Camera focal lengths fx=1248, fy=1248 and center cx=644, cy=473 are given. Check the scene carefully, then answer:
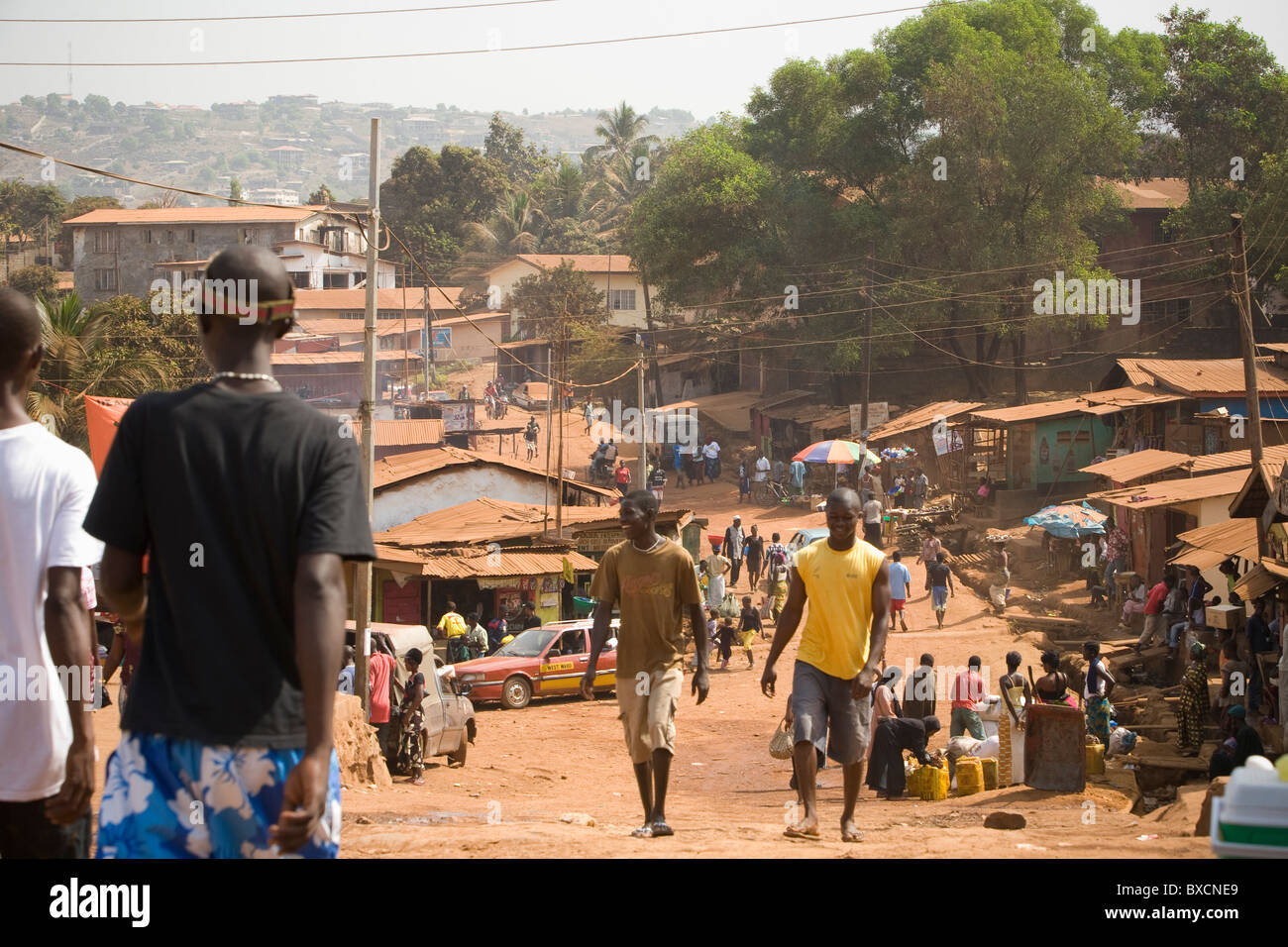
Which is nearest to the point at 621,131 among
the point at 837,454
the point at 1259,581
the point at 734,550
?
the point at 837,454

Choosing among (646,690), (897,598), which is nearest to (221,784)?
(646,690)

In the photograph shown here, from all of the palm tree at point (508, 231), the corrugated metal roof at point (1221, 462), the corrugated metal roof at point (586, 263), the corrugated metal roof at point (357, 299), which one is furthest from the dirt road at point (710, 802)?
the palm tree at point (508, 231)

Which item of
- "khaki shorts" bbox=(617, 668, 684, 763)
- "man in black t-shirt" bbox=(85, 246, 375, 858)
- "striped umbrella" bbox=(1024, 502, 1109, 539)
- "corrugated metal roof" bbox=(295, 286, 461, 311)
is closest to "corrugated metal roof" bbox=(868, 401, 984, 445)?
"striped umbrella" bbox=(1024, 502, 1109, 539)

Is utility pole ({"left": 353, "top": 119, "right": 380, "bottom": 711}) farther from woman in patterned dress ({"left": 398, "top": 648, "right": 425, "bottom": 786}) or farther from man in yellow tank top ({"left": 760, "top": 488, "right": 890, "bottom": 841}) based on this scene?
man in yellow tank top ({"left": 760, "top": 488, "right": 890, "bottom": 841})

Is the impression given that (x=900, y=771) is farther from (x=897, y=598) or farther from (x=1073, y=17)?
(x=1073, y=17)

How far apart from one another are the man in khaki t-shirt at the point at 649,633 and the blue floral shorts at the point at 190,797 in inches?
162

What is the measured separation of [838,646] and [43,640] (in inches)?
173

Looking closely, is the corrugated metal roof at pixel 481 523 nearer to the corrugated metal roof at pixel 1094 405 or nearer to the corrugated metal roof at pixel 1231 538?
the corrugated metal roof at pixel 1094 405

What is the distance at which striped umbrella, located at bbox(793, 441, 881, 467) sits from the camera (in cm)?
3475

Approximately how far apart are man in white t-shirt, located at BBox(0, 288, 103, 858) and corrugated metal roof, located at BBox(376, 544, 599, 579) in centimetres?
1929

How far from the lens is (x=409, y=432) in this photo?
43.4 metres

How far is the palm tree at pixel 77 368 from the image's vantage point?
23.7 m
